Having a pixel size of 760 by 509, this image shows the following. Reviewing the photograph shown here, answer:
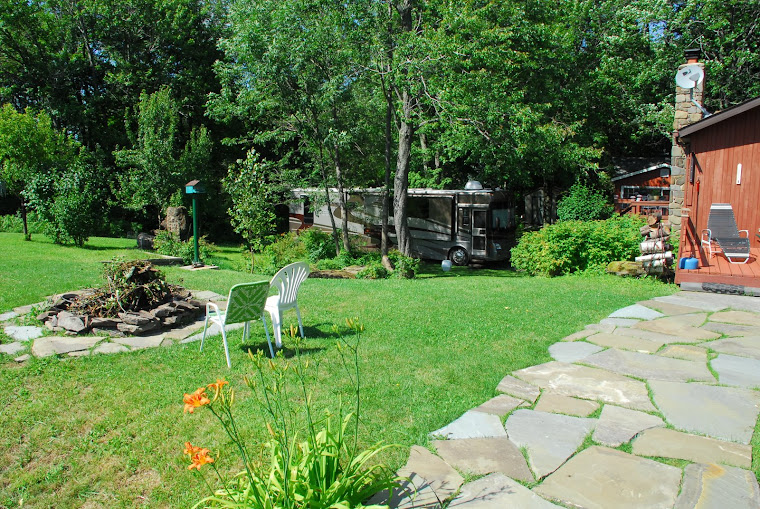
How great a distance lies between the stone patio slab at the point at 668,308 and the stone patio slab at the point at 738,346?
107 centimetres

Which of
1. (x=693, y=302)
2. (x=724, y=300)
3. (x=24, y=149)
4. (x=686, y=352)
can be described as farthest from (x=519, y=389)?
(x=24, y=149)

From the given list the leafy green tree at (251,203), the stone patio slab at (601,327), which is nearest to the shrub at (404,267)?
the leafy green tree at (251,203)

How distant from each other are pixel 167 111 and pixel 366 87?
26.8ft

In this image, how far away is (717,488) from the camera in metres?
2.60

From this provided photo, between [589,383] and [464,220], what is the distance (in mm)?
12301

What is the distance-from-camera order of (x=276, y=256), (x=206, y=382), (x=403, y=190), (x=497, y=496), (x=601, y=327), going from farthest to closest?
(x=403, y=190) → (x=276, y=256) → (x=601, y=327) → (x=206, y=382) → (x=497, y=496)

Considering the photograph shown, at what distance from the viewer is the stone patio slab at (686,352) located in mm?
4543

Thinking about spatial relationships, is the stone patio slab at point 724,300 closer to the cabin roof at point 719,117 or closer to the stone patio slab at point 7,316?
the cabin roof at point 719,117

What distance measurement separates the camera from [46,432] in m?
3.32

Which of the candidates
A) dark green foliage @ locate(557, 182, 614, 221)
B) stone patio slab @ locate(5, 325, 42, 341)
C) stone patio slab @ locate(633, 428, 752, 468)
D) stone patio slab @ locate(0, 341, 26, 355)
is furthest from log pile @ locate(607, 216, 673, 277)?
stone patio slab @ locate(0, 341, 26, 355)

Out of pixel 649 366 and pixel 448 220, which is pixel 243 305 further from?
pixel 448 220

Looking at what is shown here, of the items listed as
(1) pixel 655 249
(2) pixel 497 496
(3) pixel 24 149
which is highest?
(3) pixel 24 149

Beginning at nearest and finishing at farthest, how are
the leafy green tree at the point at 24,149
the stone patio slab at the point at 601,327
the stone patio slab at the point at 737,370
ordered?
the stone patio slab at the point at 737,370, the stone patio slab at the point at 601,327, the leafy green tree at the point at 24,149

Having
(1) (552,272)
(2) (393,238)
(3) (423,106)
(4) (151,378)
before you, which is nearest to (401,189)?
(3) (423,106)
